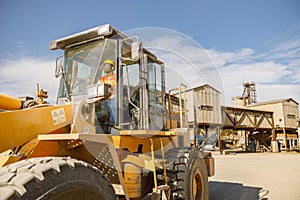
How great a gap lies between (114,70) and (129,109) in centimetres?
74

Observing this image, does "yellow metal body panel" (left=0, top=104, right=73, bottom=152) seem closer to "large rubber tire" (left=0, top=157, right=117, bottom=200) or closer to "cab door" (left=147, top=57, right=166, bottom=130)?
"large rubber tire" (left=0, top=157, right=117, bottom=200)

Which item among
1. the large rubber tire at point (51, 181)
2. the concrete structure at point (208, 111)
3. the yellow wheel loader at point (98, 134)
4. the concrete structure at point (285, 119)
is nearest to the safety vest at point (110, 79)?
the yellow wheel loader at point (98, 134)

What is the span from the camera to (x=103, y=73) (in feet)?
13.8

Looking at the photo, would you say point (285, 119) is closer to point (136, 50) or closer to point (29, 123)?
point (136, 50)

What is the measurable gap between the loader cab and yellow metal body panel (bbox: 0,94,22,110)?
794mm

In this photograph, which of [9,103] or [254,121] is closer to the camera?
[9,103]

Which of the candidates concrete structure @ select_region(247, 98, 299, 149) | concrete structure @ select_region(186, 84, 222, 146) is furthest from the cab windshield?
concrete structure @ select_region(247, 98, 299, 149)

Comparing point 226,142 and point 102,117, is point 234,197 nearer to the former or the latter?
point 102,117

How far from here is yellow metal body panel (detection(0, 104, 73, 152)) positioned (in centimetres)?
290

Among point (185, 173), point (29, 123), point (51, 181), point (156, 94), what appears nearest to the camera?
point (51, 181)

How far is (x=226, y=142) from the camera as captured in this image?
38156 millimetres

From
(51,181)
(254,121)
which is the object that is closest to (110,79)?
(51,181)

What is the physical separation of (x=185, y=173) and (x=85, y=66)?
276cm

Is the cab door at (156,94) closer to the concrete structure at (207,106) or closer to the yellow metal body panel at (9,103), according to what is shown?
the yellow metal body panel at (9,103)
